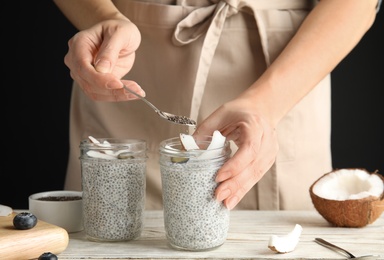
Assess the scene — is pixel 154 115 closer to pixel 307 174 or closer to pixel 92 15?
pixel 92 15

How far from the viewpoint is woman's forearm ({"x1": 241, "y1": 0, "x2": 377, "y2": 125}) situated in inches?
64.0

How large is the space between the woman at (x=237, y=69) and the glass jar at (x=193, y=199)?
0.95ft

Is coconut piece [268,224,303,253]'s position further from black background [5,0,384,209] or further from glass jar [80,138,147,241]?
black background [5,0,384,209]

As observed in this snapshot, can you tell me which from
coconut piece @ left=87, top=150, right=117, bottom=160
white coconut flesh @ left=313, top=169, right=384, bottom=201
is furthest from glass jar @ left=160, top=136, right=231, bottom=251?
white coconut flesh @ left=313, top=169, right=384, bottom=201

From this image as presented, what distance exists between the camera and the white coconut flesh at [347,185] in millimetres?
1582

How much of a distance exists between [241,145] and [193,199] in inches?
5.9

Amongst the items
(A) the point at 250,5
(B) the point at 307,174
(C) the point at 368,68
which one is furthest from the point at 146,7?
(C) the point at 368,68

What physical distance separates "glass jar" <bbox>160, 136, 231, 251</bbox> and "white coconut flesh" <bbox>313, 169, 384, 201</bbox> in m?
0.31

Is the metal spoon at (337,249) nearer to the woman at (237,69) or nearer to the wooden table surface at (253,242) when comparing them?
the wooden table surface at (253,242)

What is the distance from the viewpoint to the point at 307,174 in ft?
6.23

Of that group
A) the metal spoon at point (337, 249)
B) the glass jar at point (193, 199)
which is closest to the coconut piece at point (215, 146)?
the glass jar at point (193, 199)

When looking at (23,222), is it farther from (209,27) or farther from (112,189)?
(209,27)

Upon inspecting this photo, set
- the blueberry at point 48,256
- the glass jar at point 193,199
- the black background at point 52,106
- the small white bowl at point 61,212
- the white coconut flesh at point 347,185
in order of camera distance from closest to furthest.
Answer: the blueberry at point 48,256
the glass jar at point 193,199
the small white bowl at point 61,212
the white coconut flesh at point 347,185
the black background at point 52,106

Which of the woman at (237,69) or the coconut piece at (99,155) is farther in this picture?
the woman at (237,69)
